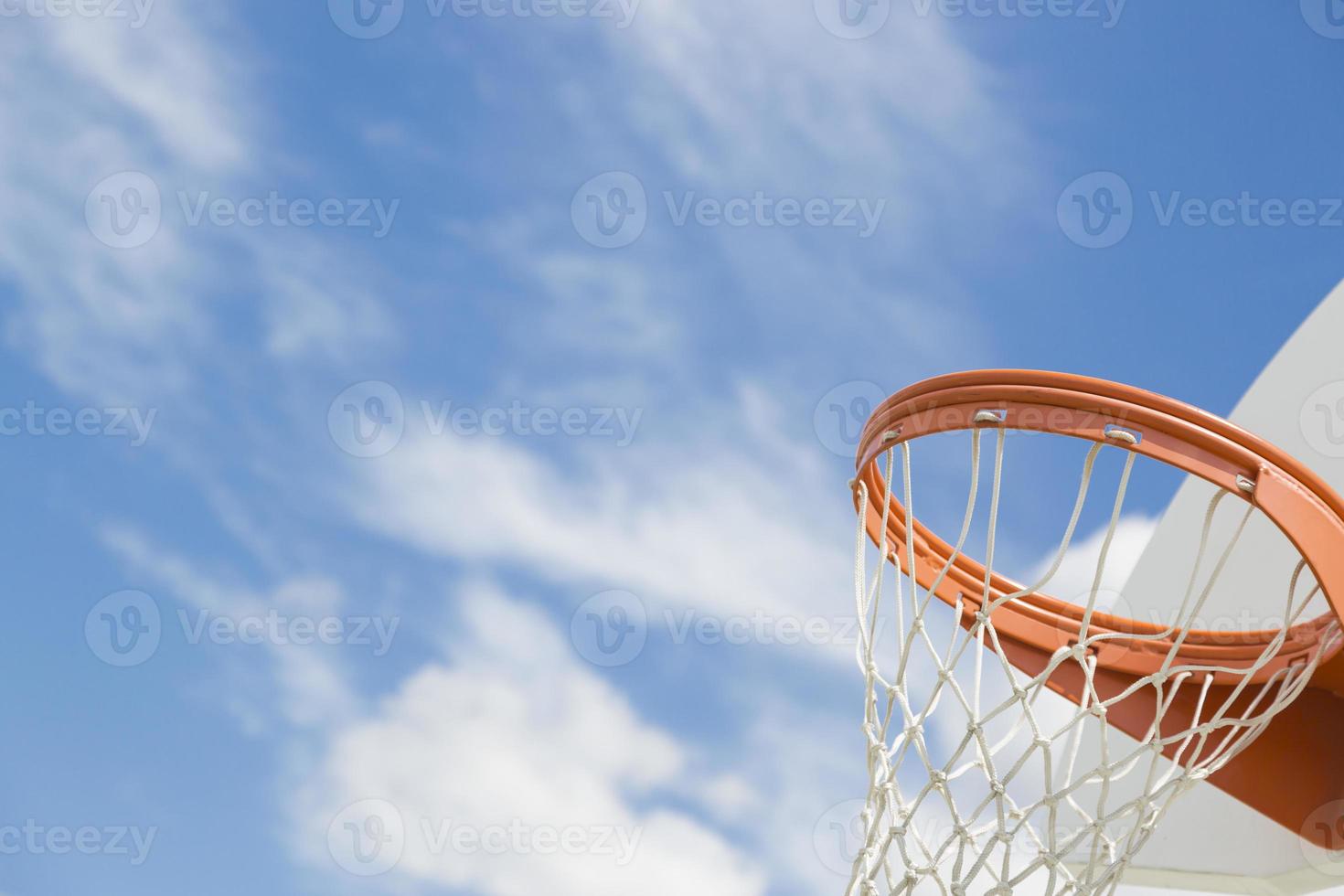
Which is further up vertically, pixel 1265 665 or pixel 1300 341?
pixel 1300 341

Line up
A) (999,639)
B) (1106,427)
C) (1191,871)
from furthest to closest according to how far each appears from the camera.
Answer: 1. (1191,871)
2. (999,639)
3. (1106,427)

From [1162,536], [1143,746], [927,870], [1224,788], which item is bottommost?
[927,870]

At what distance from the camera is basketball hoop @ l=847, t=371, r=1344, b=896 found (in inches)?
93.7

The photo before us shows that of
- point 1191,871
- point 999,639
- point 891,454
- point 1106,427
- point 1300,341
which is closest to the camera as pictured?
point 1106,427

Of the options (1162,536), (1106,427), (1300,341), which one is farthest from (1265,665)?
(1300,341)

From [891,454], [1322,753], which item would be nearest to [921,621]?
[891,454]

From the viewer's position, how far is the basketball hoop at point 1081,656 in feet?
7.80

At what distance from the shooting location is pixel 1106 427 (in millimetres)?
2398

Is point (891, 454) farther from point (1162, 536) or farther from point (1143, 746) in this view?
point (1162, 536)

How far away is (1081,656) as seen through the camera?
2.59 meters

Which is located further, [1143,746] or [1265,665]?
[1265,665]

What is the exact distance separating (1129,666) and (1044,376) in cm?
88

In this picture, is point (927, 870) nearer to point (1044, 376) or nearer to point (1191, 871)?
point (1044, 376)

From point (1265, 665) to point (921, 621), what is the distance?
0.81 meters
